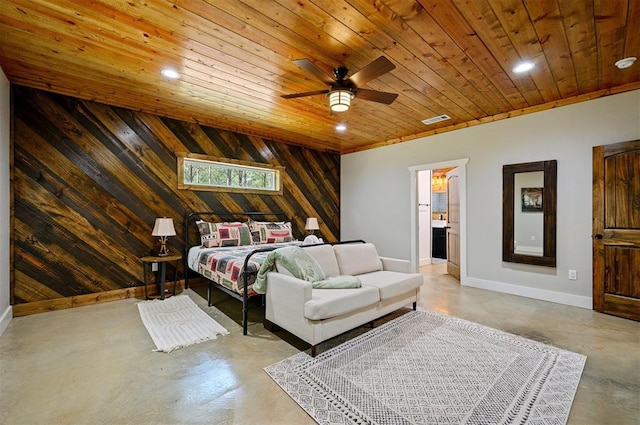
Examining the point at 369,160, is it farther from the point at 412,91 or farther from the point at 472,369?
the point at 472,369

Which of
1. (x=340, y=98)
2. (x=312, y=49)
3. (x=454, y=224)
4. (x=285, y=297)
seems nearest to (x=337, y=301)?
(x=285, y=297)

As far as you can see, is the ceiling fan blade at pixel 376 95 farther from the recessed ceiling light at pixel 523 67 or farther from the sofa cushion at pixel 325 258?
the sofa cushion at pixel 325 258

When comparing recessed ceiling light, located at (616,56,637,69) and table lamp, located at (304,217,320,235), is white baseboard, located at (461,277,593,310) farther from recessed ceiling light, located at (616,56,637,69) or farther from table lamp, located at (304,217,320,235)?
table lamp, located at (304,217,320,235)

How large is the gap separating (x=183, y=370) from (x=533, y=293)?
14.7 feet

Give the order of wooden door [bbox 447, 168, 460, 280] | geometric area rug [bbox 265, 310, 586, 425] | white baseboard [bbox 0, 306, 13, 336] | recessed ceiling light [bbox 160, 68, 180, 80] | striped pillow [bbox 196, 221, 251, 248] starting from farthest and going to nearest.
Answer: wooden door [bbox 447, 168, 460, 280]
striped pillow [bbox 196, 221, 251, 248]
recessed ceiling light [bbox 160, 68, 180, 80]
white baseboard [bbox 0, 306, 13, 336]
geometric area rug [bbox 265, 310, 586, 425]

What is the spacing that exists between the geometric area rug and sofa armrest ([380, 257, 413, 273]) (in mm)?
915

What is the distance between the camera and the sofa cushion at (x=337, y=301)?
7.70 ft

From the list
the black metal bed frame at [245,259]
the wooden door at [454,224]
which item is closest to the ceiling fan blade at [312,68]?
the black metal bed frame at [245,259]

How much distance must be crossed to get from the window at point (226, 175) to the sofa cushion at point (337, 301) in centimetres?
316

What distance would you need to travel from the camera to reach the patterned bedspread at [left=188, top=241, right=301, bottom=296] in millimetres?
3021

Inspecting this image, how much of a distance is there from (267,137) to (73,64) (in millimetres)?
3068

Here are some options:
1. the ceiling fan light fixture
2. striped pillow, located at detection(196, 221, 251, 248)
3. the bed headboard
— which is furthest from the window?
the ceiling fan light fixture

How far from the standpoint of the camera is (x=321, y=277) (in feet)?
9.86

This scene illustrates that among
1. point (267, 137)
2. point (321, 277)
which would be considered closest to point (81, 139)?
point (267, 137)
